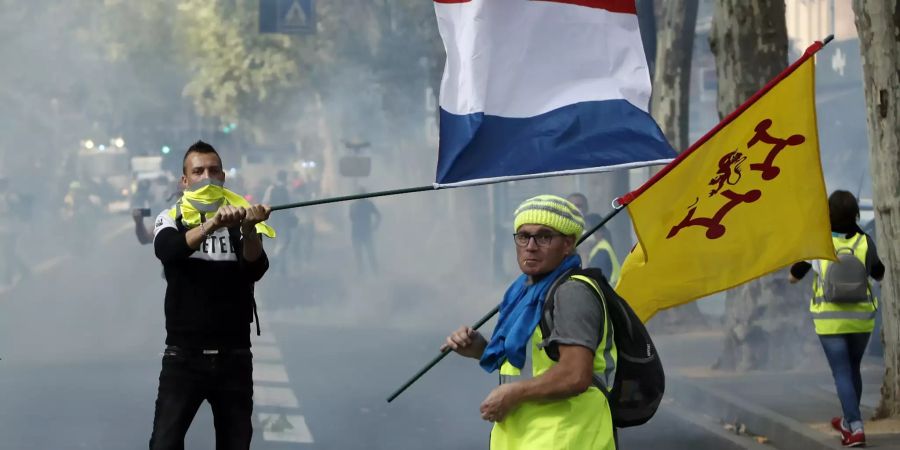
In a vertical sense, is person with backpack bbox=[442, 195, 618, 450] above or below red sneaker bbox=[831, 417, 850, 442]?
above

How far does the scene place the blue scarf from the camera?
4734 millimetres

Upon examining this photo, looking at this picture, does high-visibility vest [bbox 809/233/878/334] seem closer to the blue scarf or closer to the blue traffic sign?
the blue scarf

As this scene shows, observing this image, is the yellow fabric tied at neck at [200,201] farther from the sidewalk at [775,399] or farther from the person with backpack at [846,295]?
the sidewalk at [775,399]

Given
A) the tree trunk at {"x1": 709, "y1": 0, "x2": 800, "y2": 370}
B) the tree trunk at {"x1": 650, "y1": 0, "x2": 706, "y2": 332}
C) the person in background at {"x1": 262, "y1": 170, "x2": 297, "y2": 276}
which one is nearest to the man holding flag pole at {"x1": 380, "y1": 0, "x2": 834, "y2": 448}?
the tree trunk at {"x1": 709, "y1": 0, "x2": 800, "y2": 370}

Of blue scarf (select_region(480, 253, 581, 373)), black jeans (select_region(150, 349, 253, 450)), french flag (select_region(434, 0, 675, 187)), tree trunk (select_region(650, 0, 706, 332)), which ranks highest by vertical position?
tree trunk (select_region(650, 0, 706, 332))

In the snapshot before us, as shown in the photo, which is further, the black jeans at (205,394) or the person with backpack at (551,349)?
the black jeans at (205,394)

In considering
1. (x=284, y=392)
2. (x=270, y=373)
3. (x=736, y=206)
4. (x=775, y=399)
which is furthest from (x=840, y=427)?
(x=270, y=373)

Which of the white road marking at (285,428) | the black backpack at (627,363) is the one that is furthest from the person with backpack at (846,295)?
the black backpack at (627,363)

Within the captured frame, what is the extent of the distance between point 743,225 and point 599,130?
80 centimetres

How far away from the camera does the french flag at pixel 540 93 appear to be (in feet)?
20.3

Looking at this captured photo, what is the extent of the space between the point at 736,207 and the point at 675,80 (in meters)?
13.3

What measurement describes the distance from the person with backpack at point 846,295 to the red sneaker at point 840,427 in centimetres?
5

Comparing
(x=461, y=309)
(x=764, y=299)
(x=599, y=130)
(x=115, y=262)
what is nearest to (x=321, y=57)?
(x=115, y=262)

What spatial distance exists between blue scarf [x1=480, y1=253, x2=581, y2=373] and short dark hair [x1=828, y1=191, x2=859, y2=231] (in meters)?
4.99
